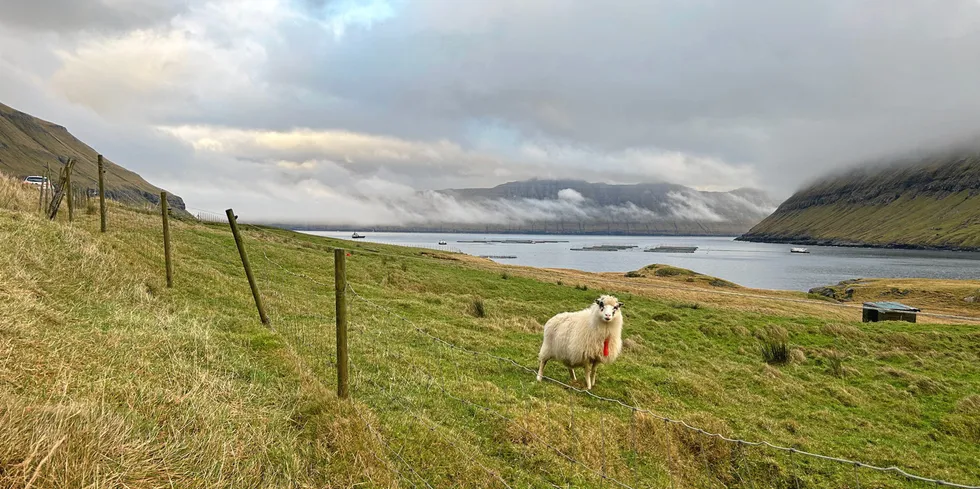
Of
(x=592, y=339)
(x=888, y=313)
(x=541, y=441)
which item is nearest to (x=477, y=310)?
(x=592, y=339)

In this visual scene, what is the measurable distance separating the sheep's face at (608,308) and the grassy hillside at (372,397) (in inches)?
78.9

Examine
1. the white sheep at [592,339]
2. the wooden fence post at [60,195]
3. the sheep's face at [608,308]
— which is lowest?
the white sheep at [592,339]

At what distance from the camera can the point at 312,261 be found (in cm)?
2981

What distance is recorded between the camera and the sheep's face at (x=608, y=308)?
11.5 metres

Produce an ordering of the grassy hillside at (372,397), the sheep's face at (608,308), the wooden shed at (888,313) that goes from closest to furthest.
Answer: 1. the grassy hillside at (372,397)
2. the sheep's face at (608,308)
3. the wooden shed at (888,313)

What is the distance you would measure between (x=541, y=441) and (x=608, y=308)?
4.78 m

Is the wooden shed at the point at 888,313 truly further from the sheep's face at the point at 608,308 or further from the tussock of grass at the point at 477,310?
the sheep's face at the point at 608,308

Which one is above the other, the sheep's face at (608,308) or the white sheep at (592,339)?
the sheep's face at (608,308)

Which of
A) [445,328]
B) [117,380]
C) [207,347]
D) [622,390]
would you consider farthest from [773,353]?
[117,380]

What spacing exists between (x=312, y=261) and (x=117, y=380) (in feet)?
80.7

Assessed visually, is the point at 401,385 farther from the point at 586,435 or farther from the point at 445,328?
the point at 445,328

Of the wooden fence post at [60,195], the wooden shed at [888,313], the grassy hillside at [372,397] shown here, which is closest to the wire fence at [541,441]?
the grassy hillside at [372,397]

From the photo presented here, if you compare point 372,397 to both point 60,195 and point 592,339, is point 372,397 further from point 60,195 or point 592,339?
point 60,195

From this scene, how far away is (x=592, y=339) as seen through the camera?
11.9 m
